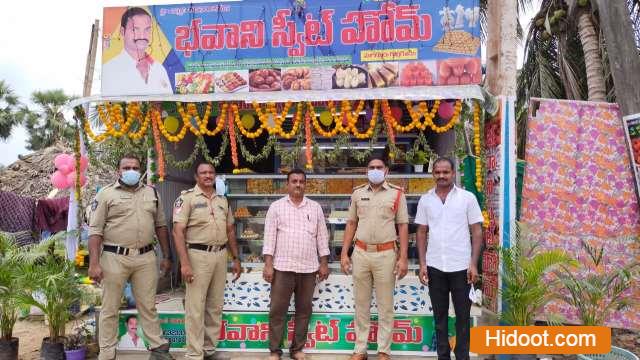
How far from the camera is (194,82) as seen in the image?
5.77 m

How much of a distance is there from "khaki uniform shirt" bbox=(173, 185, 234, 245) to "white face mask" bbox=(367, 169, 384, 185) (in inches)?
57.5

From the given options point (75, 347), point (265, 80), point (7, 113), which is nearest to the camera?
point (75, 347)

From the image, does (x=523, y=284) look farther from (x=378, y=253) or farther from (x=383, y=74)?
(x=383, y=74)

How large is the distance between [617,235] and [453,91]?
7.85ft

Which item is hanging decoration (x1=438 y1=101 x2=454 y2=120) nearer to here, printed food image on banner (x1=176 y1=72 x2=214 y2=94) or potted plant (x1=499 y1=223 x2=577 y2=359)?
potted plant (x1=499 y1=223 x2=577 y2=359)

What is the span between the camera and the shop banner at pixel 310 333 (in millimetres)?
4484

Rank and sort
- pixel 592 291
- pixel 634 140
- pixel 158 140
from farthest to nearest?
1. pixel 158 140
2. pixel 634 140
3. pixel 592 291

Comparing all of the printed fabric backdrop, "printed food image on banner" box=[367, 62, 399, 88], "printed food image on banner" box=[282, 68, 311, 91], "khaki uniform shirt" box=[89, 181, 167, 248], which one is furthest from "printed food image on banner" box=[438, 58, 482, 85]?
"khaki uniform shirt" box=[89, 181, 167, 248]

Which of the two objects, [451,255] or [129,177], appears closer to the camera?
[451,255]

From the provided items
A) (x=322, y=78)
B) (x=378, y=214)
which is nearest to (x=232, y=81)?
(x=322, y=78)

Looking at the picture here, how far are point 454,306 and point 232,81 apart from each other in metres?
3.67

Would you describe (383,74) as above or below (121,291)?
above

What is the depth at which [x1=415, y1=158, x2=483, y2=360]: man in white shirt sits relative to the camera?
3863 millimetres

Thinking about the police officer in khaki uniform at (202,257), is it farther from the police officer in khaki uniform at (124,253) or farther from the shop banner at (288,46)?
the shop banner at (288,46)
